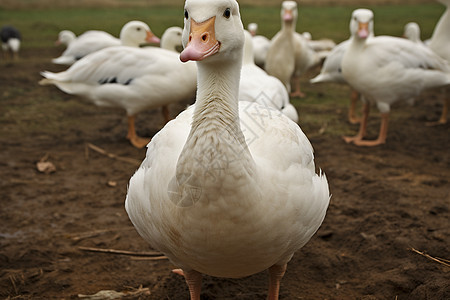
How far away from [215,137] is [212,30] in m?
0.50

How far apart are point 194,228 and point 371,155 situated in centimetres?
444

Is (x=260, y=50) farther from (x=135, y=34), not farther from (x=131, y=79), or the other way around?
(x=131, y=79)

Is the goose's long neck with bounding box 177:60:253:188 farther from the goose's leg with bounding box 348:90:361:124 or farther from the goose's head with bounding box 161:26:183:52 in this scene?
the goose's leg with bounding box 348:90:361:124

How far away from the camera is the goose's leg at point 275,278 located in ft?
10.1

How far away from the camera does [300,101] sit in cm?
923

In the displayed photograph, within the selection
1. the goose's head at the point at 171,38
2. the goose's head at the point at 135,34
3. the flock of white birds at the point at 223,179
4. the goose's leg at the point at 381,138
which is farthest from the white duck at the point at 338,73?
the flock of white birds at the point at 223,179

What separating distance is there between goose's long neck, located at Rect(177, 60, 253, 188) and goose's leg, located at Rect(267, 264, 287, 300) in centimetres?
108

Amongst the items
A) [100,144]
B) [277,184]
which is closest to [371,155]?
[100,144]

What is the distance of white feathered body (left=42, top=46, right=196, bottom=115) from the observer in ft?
20.6

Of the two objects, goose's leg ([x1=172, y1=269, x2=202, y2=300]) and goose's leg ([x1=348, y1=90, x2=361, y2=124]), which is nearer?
goose's leg ([x1=172, y1=269, x2=202, y2=300])

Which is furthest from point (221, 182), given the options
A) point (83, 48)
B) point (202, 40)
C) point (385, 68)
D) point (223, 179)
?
point (83, 48)

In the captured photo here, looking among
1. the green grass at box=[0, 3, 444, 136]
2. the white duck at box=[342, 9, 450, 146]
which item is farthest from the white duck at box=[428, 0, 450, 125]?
the green grass at box=[0, 3, 444, 136]

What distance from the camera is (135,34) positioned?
291 inches

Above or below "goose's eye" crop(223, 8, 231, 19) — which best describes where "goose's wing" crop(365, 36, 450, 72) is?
below
